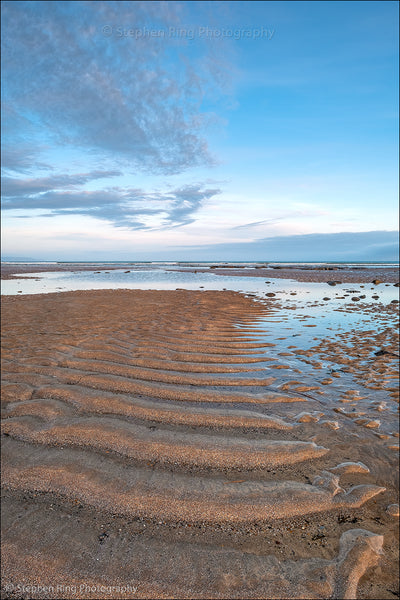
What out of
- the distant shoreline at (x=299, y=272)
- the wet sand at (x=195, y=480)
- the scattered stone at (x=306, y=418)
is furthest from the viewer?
the distant shoreline at (x=299, y=272)

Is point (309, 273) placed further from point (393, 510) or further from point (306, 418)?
point (393, 510)

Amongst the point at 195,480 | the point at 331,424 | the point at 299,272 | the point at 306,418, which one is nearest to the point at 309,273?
the point at 299,272

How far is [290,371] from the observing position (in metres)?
9.03

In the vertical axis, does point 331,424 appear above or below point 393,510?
above

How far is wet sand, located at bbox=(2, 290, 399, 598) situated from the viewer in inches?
120

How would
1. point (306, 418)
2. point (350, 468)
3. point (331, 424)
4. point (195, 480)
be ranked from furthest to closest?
point (306, 418) → point (331, 424) → point (350, 468) → point (195, 480)

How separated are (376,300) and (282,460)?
918 inches

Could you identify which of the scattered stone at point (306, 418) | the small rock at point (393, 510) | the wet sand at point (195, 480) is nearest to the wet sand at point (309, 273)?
the wet sand at point (195, 480)

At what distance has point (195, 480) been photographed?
4270 millimetres

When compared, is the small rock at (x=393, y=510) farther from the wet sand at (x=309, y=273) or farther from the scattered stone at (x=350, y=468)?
the wet sand at (x=309, y=273)

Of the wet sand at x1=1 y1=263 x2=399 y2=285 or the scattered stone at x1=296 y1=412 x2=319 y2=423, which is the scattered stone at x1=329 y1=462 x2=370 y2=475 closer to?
the scattered stone at x1=296 y1=412 x2=319 y2=423

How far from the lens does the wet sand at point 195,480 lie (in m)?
3.04

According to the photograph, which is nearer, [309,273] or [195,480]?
[195,480]

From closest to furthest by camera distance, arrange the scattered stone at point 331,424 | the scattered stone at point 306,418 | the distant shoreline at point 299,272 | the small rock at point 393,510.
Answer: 1. the small rock at point 393,510
2. the scattered stone at point 331,424
3. the scattered stone at point 306,418
4. the distant shoreline at point 299,272
